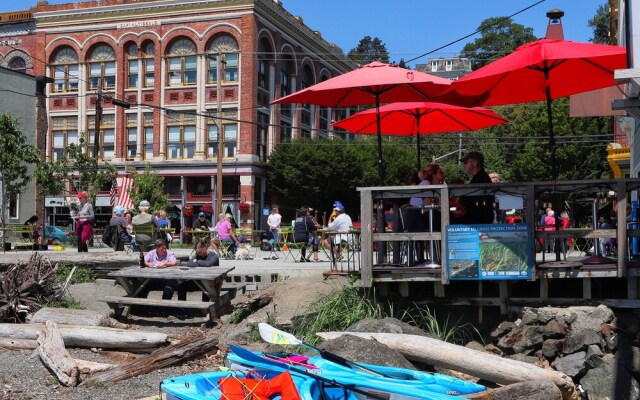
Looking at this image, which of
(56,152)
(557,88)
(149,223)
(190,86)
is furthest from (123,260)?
(56,152)

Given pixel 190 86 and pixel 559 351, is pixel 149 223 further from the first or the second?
pixel 190 86

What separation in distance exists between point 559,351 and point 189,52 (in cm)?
4025

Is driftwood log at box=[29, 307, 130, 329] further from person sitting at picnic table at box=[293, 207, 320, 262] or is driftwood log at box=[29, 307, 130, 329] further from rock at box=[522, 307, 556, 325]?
person sitting at picnic table at box=[293, 207, 320, 262]

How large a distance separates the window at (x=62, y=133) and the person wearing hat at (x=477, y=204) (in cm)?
4254

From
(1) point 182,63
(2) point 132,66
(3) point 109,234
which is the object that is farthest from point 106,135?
(3) point 109,234

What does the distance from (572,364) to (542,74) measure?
4.18 m

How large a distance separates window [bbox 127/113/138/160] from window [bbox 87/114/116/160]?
1.00 metres

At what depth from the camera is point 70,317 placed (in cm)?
1302

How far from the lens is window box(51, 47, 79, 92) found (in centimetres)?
4959

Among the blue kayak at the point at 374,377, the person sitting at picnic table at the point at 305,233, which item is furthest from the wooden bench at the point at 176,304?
the person sitting at picnic table at the point at 305,233

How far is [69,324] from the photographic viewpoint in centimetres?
1280

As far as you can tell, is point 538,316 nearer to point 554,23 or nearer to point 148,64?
point 554,23

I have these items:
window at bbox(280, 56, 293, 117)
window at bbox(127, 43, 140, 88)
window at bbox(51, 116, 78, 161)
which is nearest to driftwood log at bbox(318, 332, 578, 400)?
window at bbox(127, 43, 140, 88)

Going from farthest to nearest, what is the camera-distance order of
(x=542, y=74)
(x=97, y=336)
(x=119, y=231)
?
(x=119, y=231) < (x=97, y=336) < (x=542, y=74)
